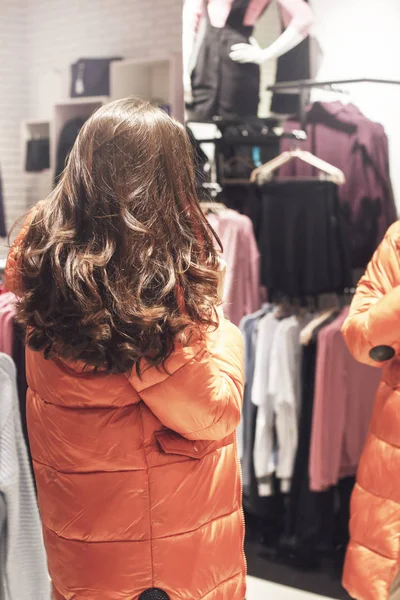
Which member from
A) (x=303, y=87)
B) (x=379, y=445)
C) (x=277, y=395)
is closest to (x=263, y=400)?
(x=277, y=395)

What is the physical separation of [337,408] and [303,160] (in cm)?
95

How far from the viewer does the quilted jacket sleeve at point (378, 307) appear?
2.12 meters

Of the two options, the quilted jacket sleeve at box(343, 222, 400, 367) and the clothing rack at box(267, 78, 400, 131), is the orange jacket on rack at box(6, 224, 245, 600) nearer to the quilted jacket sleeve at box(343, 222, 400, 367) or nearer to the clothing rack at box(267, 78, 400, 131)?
the quilted jacket sleeve at box(343, 222, 400, 367)

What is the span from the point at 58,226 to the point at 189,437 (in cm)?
52

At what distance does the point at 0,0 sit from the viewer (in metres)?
2.52

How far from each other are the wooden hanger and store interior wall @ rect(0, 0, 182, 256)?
0.56m

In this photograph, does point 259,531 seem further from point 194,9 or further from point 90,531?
point 194,9

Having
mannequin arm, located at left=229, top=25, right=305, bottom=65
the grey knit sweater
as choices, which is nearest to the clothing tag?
mannequin arm, located at left=229, top=25, right=305, bottom=65

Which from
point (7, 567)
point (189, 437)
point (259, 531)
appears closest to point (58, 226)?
point (189, 437)

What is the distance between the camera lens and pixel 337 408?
9.31 ft

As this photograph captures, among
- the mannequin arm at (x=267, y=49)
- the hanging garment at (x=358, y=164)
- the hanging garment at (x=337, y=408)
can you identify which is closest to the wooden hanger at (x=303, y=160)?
the hanging garment at (x=358, y=164)

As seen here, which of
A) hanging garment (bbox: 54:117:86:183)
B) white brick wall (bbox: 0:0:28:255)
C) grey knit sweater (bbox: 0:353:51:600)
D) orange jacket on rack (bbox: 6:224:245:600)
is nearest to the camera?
orange jacket on rack (bbox: 6:224:245:600)

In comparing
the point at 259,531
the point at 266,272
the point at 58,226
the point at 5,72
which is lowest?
the point at 259,531

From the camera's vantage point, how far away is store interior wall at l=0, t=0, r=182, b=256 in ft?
8.34
